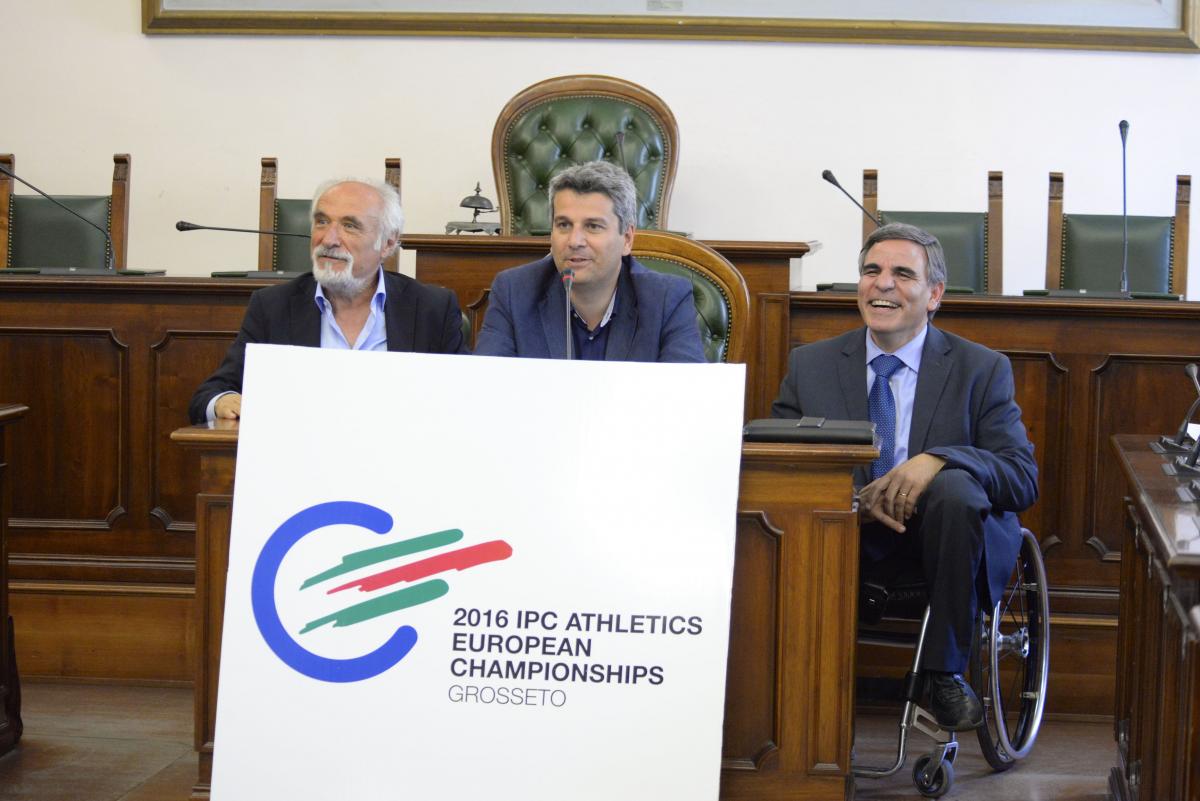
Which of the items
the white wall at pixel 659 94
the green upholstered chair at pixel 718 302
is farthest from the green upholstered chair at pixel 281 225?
the green upholstered chair at pixel 718 302

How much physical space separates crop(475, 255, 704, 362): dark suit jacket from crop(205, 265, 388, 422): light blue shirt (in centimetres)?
32

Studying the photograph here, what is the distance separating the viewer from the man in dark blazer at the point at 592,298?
267 centimetres

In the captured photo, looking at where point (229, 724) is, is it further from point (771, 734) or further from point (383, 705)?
point (771, 734)

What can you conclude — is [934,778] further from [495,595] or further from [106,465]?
[106,465]

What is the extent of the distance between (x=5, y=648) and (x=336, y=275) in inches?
40.6

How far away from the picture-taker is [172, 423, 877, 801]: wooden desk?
6.85 feet

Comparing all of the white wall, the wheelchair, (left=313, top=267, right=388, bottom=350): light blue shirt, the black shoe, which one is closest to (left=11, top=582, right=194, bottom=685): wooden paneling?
(left=313, top=267, right=388, bottom=350): light blue shirt

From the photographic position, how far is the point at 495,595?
193 centimetres

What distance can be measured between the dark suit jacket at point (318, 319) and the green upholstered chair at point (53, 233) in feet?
7.78

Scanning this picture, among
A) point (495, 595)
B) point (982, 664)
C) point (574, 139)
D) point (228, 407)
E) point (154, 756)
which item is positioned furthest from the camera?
point (574, 139)

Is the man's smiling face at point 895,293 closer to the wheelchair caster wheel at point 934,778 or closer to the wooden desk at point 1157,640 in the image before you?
the wooden desk at point 1157,640

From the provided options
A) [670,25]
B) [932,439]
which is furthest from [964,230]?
[932,439]

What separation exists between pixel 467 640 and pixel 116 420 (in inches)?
73.7

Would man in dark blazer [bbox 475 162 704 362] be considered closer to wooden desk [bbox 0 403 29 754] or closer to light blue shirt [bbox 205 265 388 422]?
light blue shirt [bbox 205 265 388 422]
